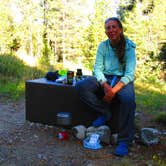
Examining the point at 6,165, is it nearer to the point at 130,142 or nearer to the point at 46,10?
the point at 130,142

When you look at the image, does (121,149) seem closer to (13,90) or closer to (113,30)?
(113,30)

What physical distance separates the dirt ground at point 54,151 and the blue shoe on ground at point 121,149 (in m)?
0.05

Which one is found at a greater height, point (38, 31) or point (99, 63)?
point (38, 31)

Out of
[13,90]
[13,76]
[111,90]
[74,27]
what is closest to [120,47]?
[111,90]

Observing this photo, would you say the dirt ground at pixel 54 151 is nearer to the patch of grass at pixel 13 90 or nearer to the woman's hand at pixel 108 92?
the woman's hand at pixel 108 92

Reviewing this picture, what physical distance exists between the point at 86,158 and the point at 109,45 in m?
1.30

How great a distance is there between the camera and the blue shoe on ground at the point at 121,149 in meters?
3.37

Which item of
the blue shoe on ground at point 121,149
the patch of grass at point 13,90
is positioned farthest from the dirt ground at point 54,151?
the patch of grass at point 13,90

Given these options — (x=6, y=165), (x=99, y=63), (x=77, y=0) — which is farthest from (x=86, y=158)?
(x=77, y=0)

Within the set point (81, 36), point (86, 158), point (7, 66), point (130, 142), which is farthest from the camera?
point (81, 36)

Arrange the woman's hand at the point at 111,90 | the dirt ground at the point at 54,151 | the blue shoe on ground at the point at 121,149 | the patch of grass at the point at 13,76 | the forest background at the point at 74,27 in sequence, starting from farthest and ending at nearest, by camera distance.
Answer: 1. the forest background at the point at 74,27
2. the patch of grass at the point at 13,76
3. the woman's hand at the point at 111,90
4. the blue shoe on ground at the point at 121,149
5. the dirt ground at the point at 54,151

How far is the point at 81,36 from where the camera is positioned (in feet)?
62.2

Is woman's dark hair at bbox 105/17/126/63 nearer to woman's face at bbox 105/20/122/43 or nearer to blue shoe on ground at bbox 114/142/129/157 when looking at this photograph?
woman's face at bbox 105/20/122/43

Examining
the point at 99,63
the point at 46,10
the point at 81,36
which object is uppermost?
the point at 46,10
